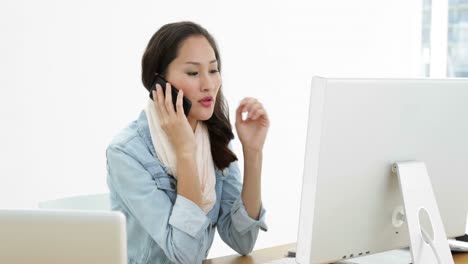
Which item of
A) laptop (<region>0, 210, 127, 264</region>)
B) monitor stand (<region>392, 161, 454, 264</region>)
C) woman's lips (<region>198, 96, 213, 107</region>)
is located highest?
woman's lips (<region>198, 96, 213, 107</region>)

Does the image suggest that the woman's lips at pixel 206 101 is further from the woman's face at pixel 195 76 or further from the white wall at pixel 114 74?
the white wall at pixel 114 74

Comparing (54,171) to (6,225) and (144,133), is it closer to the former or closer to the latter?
(144,133)

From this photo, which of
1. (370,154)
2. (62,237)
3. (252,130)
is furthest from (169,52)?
(62,237)

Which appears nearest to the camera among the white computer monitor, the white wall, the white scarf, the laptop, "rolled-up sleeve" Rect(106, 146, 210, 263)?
the laptop

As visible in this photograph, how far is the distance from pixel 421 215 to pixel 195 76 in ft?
2.45

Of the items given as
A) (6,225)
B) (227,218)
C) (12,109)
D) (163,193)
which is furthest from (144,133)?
(12,109)

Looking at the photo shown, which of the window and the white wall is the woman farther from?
the window

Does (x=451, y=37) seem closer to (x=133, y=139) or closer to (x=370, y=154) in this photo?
(x=133, y=139)

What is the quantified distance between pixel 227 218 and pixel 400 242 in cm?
67

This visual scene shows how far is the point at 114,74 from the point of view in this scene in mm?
3727

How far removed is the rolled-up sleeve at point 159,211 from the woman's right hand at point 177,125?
0.38 feet

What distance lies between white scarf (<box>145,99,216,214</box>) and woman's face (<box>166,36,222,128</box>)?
0.33 ft

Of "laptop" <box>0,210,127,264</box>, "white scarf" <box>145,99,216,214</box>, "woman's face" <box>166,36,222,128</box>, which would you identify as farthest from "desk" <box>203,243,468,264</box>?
"laptop" <box>0,210,127,264</box>

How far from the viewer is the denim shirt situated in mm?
2160
